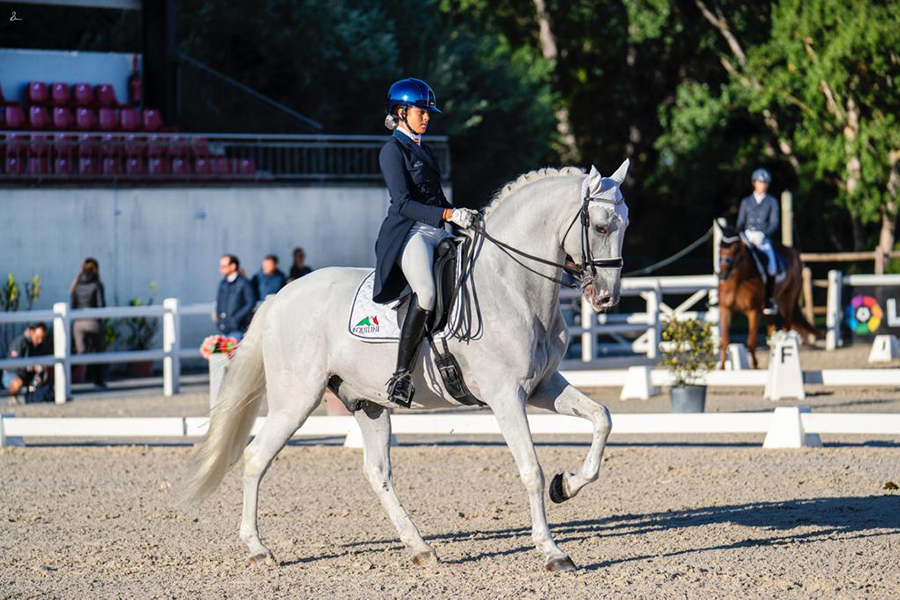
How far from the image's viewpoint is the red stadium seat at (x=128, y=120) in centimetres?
2503

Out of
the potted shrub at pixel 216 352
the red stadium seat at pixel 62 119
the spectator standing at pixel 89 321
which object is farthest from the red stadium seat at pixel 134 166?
the potted shrub at pixel 216 352

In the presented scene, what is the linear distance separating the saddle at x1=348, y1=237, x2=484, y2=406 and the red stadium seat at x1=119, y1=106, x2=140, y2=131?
18489 mm

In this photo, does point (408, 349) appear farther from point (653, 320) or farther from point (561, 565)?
point (653, 320)

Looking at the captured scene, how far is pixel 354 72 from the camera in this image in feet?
107

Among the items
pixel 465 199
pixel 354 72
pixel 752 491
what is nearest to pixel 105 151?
pixel 354 72

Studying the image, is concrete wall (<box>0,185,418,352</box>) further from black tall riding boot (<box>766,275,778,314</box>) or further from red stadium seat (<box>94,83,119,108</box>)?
black tall riding boot (<box>766,275,778,314</box>)

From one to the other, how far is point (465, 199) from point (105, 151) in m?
13.9

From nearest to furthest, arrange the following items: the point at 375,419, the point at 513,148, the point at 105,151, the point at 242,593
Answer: the point at 242,593 < the point at 375,419 < the point at 105,151 < the point at 513,148

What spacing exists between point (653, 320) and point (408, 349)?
14.5m

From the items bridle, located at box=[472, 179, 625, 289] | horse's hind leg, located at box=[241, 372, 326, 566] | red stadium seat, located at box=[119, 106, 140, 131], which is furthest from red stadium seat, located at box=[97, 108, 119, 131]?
bridle, located at box=[472, 179, 625, 289]

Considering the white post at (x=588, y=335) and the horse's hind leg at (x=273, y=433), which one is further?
the white post at (x=588, y=335)

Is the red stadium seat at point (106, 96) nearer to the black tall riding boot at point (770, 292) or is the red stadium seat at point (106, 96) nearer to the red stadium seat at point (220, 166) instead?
the red stadium seat at point (220, 166)

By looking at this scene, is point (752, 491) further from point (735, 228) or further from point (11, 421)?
point (735, 228)

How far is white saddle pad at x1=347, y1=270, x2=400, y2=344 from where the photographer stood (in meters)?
7.45
